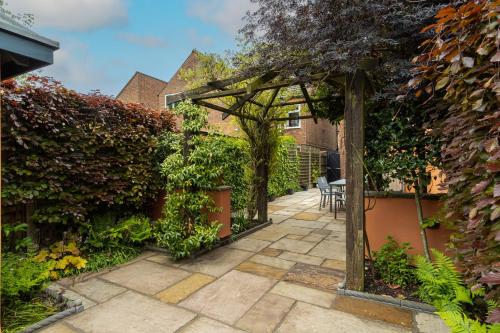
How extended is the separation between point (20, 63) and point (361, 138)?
122 inches

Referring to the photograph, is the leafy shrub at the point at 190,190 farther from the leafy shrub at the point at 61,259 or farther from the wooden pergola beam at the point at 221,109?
the leafy shrub at the point at 61,259

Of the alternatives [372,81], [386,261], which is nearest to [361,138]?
[372,81]

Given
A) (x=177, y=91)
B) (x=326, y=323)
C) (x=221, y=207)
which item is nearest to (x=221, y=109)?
(x=221, y=207)

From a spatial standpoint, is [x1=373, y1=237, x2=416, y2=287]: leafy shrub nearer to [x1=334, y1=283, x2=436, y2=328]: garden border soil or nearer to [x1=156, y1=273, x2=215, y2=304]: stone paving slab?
[x1=334, y1=283, x2=436, y2=328]: garden border soil

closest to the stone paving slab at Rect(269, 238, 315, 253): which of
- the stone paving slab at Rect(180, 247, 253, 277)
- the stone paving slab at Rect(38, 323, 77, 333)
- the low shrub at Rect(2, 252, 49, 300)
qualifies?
the stone paving slab at Rect(180, 247, 253, 277)

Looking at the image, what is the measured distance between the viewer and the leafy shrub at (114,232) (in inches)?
150

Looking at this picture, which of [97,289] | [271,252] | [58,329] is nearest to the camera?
[58,329]

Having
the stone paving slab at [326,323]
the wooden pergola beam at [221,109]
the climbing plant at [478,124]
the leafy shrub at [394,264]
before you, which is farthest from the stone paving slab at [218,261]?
the climbing plant at [478,124]

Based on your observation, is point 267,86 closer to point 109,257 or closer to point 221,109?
point 221,109

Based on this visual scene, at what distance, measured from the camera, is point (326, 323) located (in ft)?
7.61

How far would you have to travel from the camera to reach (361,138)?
9.26 feet

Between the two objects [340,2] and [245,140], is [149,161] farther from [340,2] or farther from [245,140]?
[340,2]

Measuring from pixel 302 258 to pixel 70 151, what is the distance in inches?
138

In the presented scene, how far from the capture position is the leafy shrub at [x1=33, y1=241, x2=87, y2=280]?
3.23 meters
